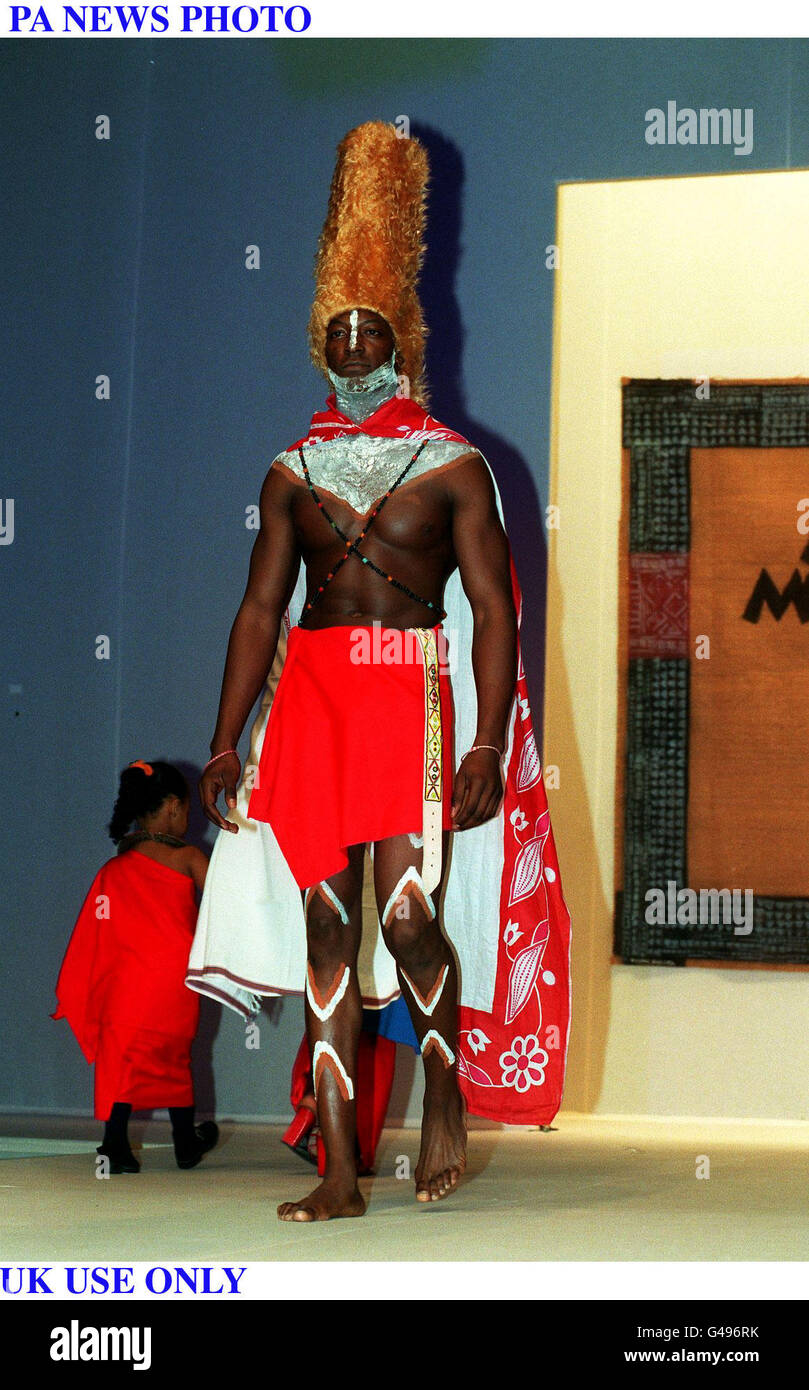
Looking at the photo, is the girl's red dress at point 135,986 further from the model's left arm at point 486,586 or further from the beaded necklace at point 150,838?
the model's left arm at point 486,586

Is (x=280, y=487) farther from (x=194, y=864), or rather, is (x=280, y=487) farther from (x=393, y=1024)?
(x=194, y=864)

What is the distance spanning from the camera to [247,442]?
17.0ft

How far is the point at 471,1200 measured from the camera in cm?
322

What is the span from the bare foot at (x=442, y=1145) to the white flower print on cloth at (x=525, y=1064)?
1.11ft

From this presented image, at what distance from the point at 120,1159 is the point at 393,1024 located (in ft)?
2.34

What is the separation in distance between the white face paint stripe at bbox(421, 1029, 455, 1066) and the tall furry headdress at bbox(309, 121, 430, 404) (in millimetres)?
1316

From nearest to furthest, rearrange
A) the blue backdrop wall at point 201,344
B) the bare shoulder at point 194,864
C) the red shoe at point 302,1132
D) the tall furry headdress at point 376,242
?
the tall furry headdress at point 376,242 → the red shoe at point 302,1132 → the bare shoulder at point 194,864 → the blue backdrop wall at point 201,344

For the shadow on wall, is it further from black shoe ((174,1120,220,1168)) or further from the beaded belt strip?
the beaded belt strip

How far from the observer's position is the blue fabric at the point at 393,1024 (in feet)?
12.5

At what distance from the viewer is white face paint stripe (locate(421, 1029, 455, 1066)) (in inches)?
126

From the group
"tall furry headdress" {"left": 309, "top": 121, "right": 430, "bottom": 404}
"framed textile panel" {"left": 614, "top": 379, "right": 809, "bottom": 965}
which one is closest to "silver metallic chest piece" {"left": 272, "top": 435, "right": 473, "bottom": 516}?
"tall furry headdress" {"left": 309, "top": 121, "right": 430, "bottom": 404}

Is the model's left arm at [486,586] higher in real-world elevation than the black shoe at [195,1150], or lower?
higher

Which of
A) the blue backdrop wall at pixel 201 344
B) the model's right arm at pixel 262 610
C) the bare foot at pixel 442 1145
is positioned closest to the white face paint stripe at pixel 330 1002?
the bare foot at pixel 442 1145

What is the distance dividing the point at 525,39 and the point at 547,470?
1339mm
